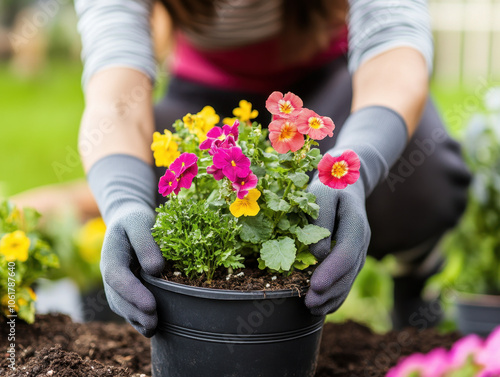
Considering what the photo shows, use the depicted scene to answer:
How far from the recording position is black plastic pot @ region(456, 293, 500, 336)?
2.06 m

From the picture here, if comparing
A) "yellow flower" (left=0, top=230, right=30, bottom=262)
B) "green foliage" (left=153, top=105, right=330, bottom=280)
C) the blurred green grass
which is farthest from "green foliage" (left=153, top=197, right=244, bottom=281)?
the blurred green grass

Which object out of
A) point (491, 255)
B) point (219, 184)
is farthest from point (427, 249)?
point (219, 184)

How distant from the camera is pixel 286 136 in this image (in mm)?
1201

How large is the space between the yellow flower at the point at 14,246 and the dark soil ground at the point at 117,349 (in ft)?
0.77

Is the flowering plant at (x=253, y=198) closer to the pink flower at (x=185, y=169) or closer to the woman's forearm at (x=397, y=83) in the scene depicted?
the pink flower at (x=185, y=169)

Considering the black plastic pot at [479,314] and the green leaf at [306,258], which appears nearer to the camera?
the green leaf at [306,258]

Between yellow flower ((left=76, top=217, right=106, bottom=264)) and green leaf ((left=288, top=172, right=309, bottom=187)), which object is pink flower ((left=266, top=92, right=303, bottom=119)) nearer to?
green leaf ((left=288, top=172, right=309, bottom=187))

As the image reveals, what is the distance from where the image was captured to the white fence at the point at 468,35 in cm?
839

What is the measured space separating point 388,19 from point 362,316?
147cm

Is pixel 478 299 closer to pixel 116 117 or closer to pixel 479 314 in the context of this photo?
pixel 479 314

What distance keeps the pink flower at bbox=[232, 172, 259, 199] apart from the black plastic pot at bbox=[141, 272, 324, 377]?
0.65 feet

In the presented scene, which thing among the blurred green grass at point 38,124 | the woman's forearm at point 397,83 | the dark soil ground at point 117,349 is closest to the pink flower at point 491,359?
the dark soil ground at point 117,349

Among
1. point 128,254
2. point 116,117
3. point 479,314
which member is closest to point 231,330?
point 128,254

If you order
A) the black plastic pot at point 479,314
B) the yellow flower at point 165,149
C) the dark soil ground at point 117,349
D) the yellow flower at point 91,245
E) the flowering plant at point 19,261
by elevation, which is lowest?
the black plastic pot at point 479,314
